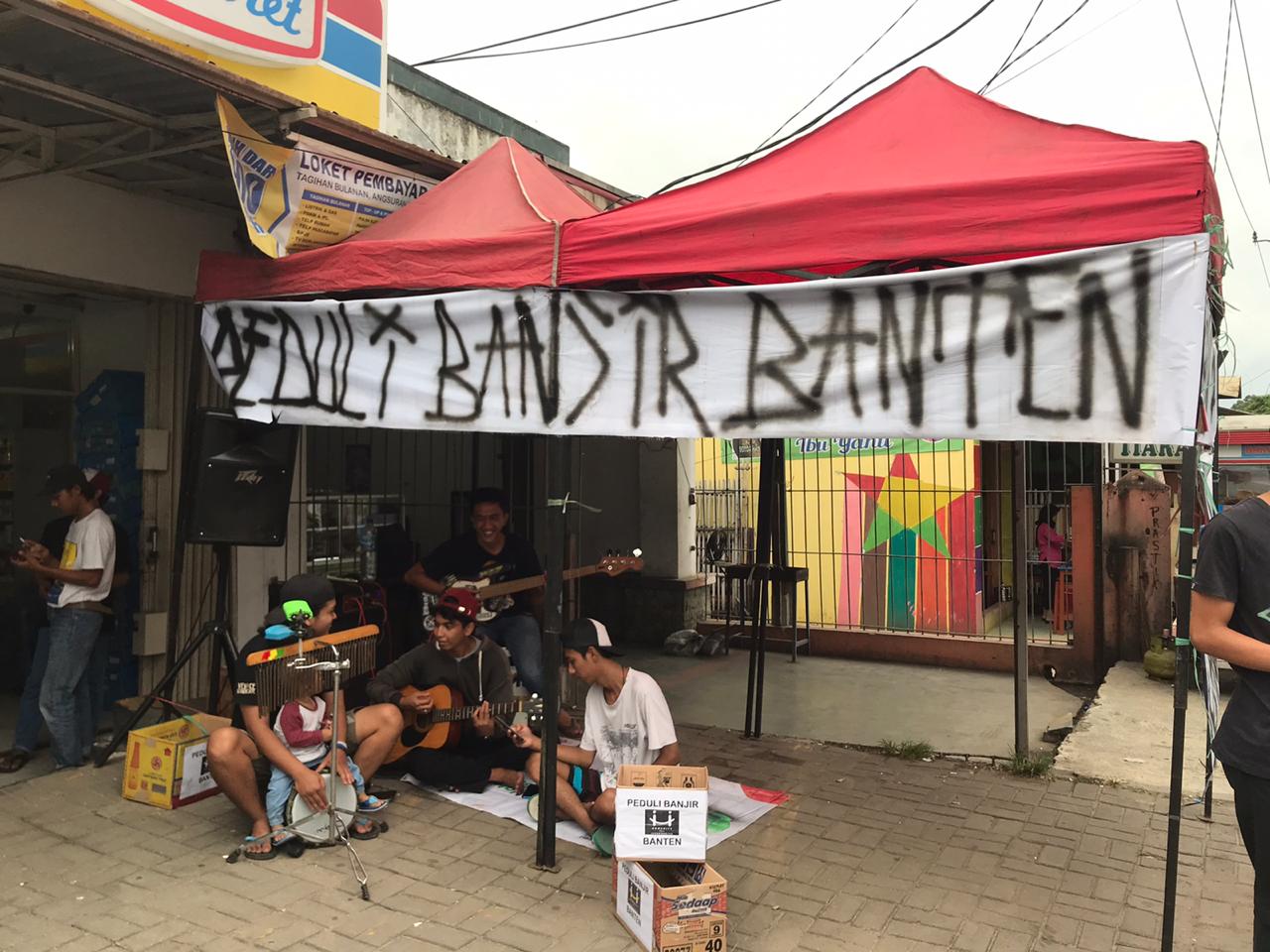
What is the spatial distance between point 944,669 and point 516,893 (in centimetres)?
607

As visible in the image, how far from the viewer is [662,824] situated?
3416 millimetres

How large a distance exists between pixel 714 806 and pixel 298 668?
7.24 feet

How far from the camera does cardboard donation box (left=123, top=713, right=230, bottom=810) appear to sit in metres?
4.70

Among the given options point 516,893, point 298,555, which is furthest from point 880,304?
point 298,555

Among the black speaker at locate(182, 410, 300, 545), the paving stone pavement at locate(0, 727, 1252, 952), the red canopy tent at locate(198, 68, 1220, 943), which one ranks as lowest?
the paving stone pavement at locate(0, 727, 1252, 952)

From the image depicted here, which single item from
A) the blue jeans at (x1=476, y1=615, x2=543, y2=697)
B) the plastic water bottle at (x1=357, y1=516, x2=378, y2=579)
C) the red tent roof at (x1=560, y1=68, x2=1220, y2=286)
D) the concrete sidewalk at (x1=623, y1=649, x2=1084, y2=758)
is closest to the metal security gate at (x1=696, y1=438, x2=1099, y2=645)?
the concrete sidewalk at (x1=623, y1=649, x2=1084, y2=758)

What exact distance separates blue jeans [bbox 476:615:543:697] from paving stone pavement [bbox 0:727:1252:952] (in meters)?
1.33

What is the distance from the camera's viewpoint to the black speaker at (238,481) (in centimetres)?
495

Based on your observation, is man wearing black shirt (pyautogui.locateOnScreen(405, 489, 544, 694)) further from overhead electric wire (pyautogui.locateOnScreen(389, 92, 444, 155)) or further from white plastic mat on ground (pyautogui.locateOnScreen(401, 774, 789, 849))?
overhead electric wire (pyautogui.locateOnScreen(389, 92, 444, 155))

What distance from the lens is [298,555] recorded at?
21.6ft

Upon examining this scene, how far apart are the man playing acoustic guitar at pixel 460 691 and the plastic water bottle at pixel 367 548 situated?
10.2ft

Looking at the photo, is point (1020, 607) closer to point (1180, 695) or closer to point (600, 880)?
point (1180, 695)

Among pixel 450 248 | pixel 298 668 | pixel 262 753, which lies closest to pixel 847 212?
pixel 450 248

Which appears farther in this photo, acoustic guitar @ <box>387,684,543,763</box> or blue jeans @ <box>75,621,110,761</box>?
blue jeans @ <box>75,621,110,761</box>
